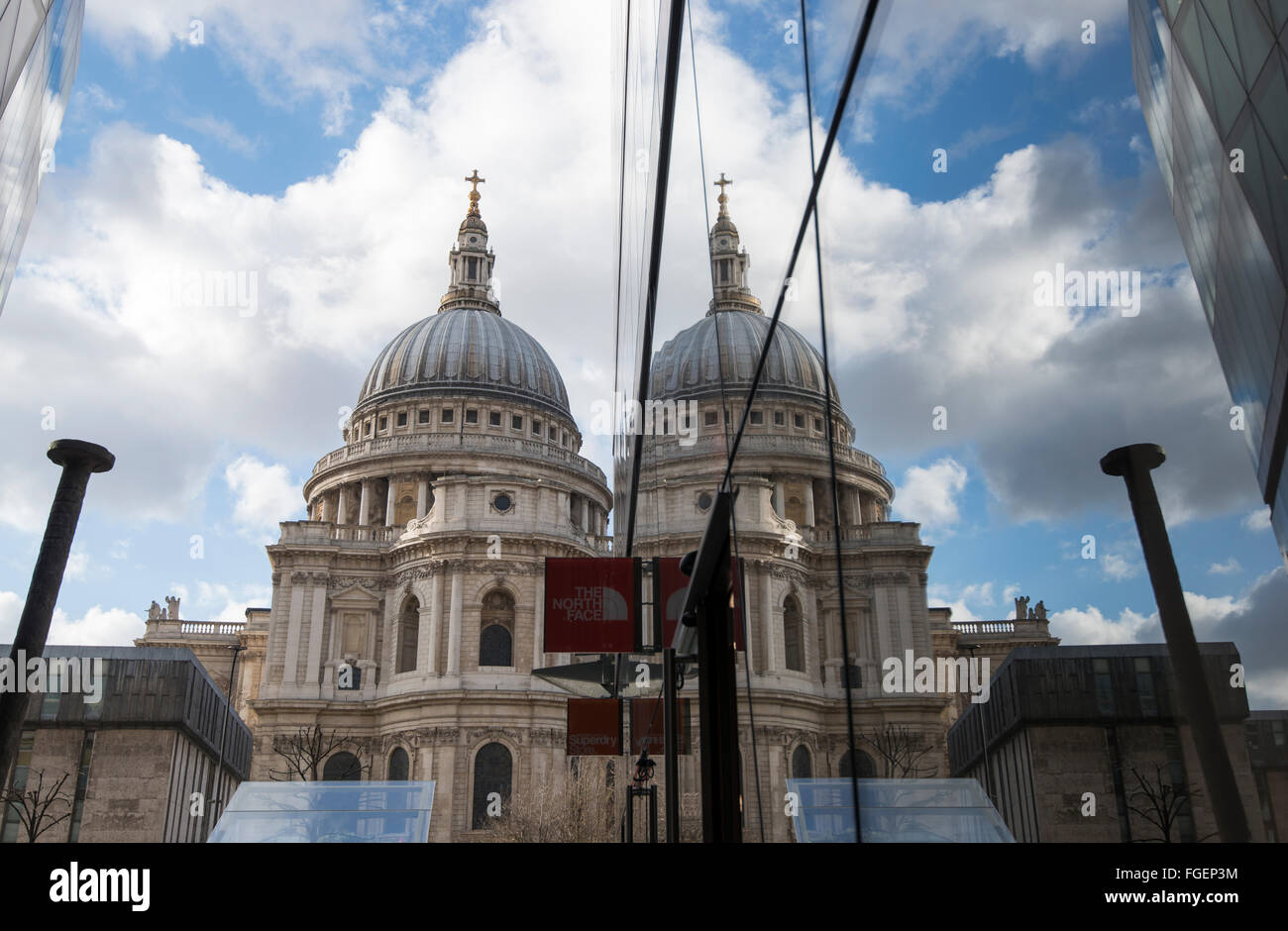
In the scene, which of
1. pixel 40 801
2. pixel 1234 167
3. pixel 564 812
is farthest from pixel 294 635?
pixel 1234 167

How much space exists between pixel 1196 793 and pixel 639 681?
1317 centimetres

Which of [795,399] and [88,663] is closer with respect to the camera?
[795,399]

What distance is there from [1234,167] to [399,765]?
5319cm

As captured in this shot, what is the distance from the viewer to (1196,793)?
1.81 meters

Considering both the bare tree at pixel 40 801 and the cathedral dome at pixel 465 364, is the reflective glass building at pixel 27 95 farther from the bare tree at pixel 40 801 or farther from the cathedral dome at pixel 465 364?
the cathedral dome at pixel 465 364

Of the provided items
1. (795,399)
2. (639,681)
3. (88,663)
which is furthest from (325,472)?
(795,399)

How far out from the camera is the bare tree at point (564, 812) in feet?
131

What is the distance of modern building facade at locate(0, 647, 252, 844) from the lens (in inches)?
850

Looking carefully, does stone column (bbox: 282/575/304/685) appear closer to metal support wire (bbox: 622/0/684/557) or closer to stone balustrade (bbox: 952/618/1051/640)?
metal support wire (bbox: 622/0/684/557)

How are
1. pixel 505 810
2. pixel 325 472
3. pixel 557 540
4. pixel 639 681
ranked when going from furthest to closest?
pixel 325 472 < pixel 557 540 < pixel 505 810 < pixel 639 681

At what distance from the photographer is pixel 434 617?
53.8 metres

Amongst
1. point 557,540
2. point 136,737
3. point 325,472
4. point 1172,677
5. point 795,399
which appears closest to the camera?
point 1172,677

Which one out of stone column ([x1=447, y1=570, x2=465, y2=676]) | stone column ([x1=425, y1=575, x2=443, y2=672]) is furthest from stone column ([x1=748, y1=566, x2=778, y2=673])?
stone column ([x1=425, y1=575, x2=443, y2=672])
